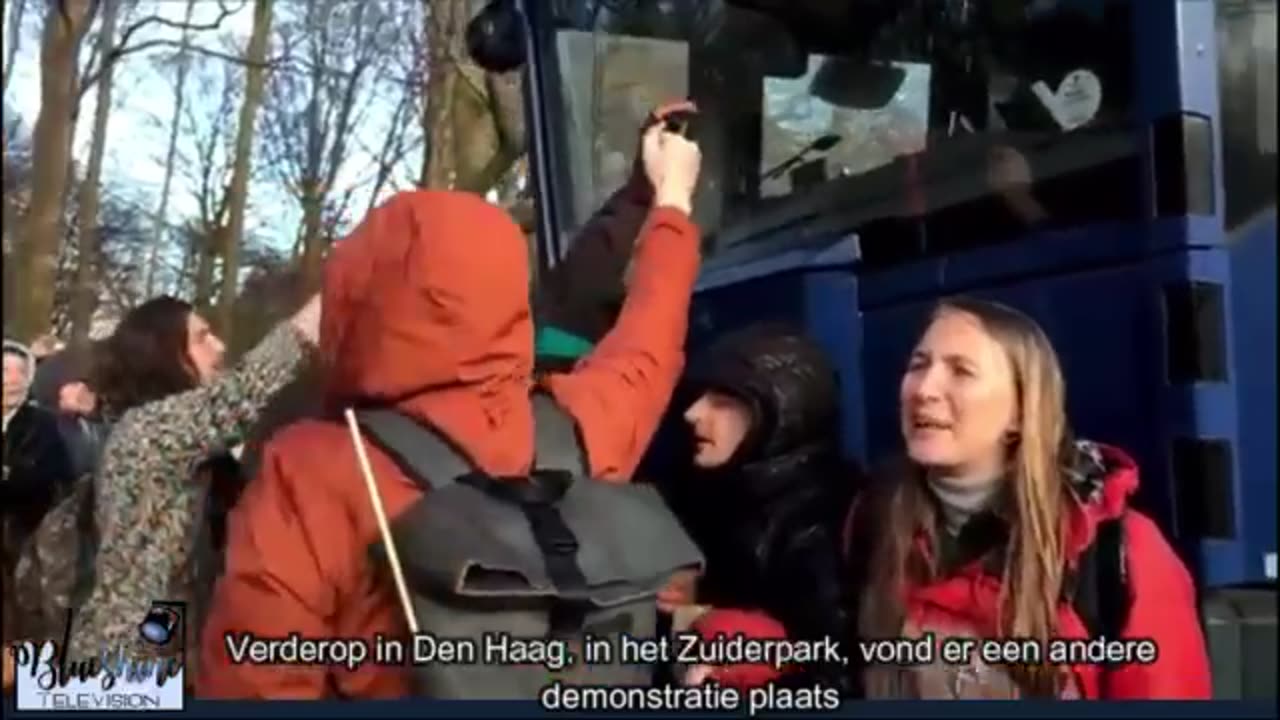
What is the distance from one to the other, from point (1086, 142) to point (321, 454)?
132cm

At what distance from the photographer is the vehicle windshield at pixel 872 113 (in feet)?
9.93

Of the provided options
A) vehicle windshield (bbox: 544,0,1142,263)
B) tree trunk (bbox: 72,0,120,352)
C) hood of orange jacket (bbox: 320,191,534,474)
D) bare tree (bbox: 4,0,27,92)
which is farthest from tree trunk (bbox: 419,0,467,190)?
bare tree (bbox: 4,0,27,92)

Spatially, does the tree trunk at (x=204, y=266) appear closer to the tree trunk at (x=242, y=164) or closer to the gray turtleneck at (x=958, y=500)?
the tree trunk at (x=242, y=164)

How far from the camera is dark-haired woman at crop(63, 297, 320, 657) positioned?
118 inches

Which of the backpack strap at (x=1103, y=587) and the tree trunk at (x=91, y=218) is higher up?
the tree trunk at (x=91, y=218)

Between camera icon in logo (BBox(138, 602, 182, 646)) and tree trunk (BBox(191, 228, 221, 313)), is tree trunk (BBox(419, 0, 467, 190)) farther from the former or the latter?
camera icon in logo (BBox(138, 602, 182, 646))

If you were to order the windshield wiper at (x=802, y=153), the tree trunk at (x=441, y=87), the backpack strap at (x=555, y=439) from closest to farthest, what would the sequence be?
the backpack strap at (x=555, y=439)
the tree trunk at (x=441, y=87)
the windshield wiper at (x=802, y=153)

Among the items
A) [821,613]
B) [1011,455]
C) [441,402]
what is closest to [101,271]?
[441,402]

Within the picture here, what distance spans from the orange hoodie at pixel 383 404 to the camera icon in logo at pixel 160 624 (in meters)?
0.06

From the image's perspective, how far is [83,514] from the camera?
119 inches

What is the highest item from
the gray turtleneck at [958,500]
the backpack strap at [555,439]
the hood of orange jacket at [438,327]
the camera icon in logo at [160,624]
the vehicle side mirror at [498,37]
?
the vehicle side mirror at [498,37]

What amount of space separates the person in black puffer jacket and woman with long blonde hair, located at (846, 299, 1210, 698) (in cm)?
5

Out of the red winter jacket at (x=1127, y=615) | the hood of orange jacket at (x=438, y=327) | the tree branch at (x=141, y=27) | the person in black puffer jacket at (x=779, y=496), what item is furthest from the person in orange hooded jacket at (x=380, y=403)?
the red winter jacket at (x=1127, y=615)

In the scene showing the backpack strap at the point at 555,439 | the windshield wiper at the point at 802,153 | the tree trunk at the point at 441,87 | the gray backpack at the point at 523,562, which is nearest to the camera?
the gray backpack at the point at 523,562
